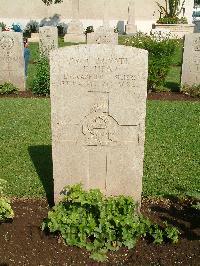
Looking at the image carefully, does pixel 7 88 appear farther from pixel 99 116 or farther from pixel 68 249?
pixel 68 249

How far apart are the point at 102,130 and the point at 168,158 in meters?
2.37

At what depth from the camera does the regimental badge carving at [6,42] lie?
10.5 metres

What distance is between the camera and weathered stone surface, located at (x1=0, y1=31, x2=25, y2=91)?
1055cm

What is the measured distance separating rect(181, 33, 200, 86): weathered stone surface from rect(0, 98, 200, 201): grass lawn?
1.77 metres

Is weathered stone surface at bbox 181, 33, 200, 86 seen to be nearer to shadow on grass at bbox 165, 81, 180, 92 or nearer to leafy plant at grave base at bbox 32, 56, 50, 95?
shadow on grass at bbox 165, 81, 180, 92

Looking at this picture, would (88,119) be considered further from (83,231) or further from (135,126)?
(83,231)

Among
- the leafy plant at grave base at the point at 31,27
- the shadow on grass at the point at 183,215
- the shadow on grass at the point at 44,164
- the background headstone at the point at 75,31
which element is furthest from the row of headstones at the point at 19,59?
the leafy plant at grave base at the point at 31,27

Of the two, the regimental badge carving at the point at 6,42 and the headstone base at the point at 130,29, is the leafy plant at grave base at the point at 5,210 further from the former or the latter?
the headstone base at the point at 130,29

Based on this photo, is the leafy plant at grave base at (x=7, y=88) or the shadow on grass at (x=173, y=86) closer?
the leafy plant at grave base at (x=7, y=88)

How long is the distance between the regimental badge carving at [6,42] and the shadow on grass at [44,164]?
16.8 feet

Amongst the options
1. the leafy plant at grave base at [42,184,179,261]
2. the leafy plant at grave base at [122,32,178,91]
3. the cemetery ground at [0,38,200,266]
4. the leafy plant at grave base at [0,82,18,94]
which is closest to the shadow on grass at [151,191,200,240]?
the cemetery ground at [0,38,200,266]

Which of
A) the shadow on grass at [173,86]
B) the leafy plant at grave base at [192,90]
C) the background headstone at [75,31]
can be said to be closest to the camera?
the leafy plant at grave base at [192,90]

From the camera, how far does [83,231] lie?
364 cm

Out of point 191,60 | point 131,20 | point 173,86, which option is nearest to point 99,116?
point 191,60
